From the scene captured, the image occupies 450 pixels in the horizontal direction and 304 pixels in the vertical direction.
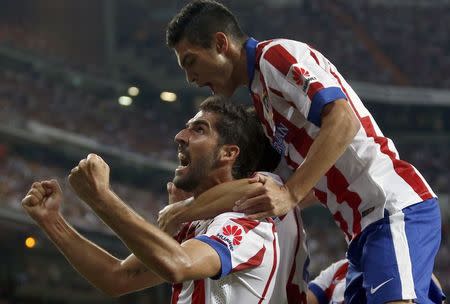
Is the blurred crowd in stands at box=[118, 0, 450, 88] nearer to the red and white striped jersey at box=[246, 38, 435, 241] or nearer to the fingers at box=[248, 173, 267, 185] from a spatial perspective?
the red and white striped jersey at box=[246, 38, 435, 241]

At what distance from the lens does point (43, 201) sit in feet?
12.1

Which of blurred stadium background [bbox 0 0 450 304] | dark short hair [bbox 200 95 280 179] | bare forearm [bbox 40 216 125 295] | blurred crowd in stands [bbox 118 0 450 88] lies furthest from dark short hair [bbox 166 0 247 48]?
blurred crowd in stands [bbox 118 0 450 88]

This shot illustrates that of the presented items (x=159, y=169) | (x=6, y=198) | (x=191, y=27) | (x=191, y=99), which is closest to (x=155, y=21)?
(x=191, y=99)

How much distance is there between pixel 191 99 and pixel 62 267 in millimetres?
9207

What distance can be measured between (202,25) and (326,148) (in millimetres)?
931

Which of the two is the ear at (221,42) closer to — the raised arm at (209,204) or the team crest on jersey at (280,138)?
the team crest on jersey at (280,138)

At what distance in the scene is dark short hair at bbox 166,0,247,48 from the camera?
4.01 metres

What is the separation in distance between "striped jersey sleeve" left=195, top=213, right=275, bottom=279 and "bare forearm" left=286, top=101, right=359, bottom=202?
20 centimetres

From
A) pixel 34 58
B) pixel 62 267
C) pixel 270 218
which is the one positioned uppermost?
pixel 270 218

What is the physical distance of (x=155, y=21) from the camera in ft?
99.3

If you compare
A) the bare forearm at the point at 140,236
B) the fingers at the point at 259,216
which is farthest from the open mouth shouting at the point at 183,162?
the bare forearm at the point at 140,236

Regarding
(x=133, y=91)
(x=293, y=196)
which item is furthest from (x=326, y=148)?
(x=133, y=91)

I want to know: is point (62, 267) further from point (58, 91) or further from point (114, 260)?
point (114, 260)

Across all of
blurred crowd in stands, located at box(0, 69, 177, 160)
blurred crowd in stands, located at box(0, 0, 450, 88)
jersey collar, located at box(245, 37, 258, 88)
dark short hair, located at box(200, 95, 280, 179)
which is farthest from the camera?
blurred crowd in stands, located at box(0, 0, 450, 88)
